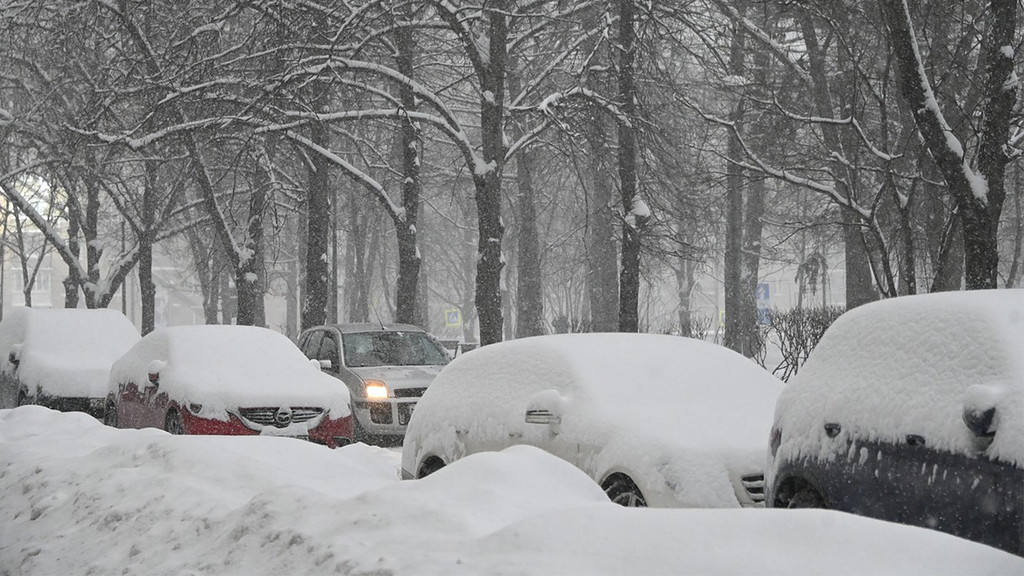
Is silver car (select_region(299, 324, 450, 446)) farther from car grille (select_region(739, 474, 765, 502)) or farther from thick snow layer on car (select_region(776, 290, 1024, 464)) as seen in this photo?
thick snow layer on car (select_region(776, 290, 1024, 464))

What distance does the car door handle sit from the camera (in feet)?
18.5

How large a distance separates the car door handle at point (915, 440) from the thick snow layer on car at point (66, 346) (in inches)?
509

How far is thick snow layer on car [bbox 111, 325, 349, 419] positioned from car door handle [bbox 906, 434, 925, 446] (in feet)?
27.4

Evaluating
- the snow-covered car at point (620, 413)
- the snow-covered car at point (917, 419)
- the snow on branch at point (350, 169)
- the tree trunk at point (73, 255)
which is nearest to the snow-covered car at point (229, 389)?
the snow-covered car at point (620, 413)

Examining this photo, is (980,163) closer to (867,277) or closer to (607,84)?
(607,84)

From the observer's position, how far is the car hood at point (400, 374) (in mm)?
15719

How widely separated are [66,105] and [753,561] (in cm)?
2922

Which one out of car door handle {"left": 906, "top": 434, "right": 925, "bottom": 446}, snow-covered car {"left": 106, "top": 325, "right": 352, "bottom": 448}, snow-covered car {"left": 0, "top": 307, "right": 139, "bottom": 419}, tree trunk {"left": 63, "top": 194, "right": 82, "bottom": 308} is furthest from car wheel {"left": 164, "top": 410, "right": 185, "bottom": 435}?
tree trunk {"left": 63, "top": 194, "right": 82, "bottom": 308}

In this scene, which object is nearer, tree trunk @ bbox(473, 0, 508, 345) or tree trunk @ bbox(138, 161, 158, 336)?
tree trunk @ bbox(473, 0, 508, 345)

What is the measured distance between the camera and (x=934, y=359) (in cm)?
573

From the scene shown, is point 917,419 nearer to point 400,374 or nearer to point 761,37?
point 400,374

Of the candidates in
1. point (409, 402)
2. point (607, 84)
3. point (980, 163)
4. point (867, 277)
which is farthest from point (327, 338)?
point (867, 277)

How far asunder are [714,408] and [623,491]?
39.3 inches

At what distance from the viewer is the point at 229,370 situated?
1330 cm
